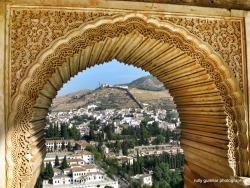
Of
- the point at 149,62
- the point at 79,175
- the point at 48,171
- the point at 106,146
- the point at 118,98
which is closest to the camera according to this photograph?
the point at 149,62

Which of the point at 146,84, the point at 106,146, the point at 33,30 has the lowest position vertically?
the point at 106,146

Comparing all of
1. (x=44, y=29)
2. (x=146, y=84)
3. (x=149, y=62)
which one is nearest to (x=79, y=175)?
(x=146, y=84)

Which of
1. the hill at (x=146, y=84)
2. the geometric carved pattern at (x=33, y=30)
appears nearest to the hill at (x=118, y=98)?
the hill at (x=146, y=84)

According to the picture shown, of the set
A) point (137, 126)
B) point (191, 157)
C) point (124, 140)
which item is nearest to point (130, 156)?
point (124, 140)

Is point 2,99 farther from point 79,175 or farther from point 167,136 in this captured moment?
point 167,136

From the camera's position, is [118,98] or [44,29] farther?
[118,98]

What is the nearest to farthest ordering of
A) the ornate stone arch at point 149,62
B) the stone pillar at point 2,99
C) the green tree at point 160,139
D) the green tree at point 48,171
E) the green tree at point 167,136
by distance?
the stone pillar at point 2,99 < the ornate stone arch at point 149,62 < the green tree at point 48,171 < the green tree at point 160,139 < the green tree at point 167,136

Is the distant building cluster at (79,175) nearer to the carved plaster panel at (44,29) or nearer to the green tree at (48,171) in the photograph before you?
the green tree at (48,171)

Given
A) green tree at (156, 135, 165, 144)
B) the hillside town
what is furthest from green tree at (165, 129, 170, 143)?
green tree at (156, 135, 165, 144)

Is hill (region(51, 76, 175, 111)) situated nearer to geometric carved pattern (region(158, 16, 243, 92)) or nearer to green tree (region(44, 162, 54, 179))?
green tree (region(44, 162, 54, 179))
